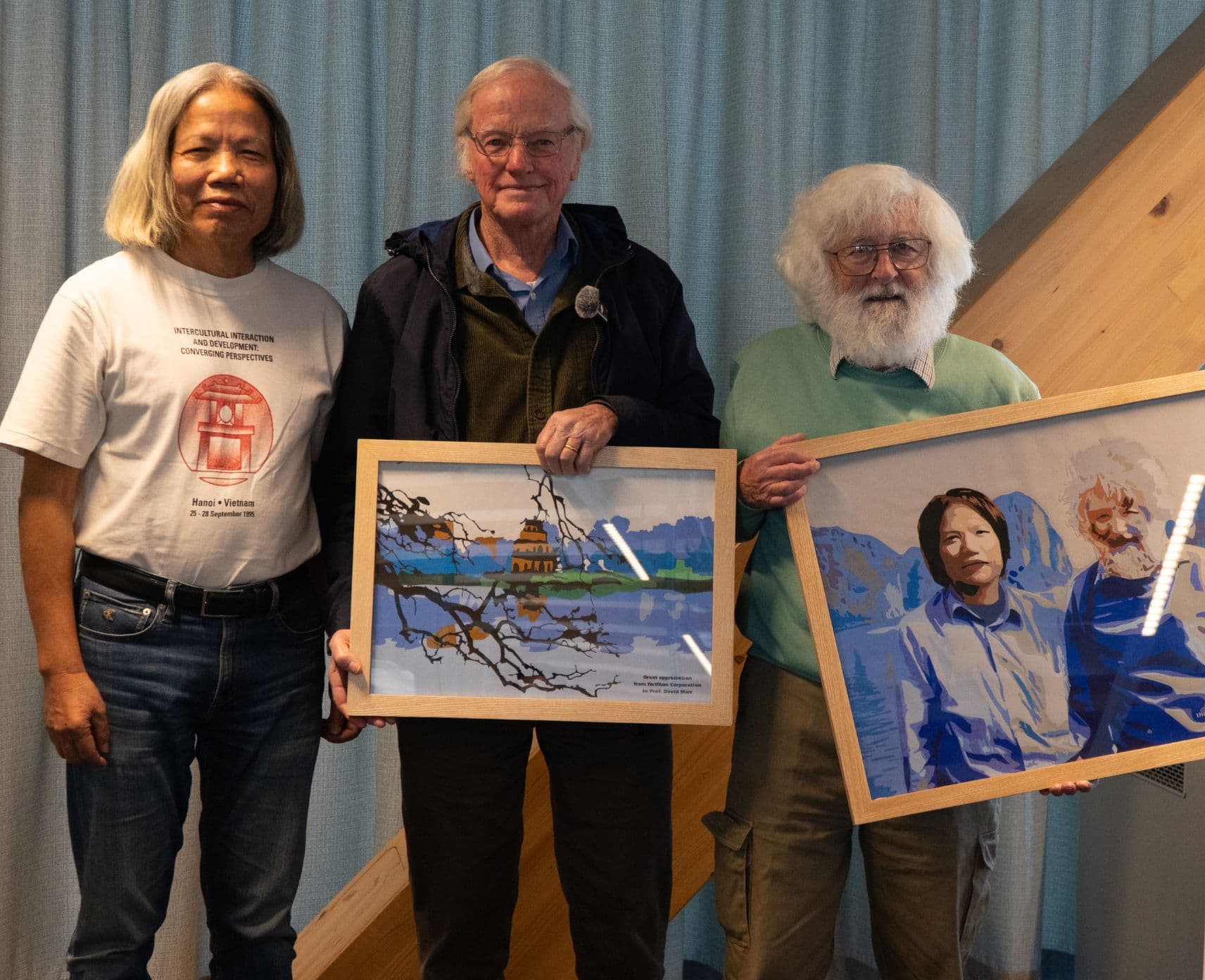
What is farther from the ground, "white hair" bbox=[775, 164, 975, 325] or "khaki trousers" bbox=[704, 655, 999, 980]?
"white hair" bbox=[775, 164, 975, 325]

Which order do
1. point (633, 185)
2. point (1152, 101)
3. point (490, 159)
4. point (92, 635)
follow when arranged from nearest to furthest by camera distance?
point (92, 635)
point (490, 159)
point (1152, 101)
point (633, 185)

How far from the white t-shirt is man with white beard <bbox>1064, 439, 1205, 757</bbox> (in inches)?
48.2

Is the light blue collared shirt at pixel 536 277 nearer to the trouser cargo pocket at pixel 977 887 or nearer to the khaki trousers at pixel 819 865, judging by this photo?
the khaki trousers at pixel 819 865

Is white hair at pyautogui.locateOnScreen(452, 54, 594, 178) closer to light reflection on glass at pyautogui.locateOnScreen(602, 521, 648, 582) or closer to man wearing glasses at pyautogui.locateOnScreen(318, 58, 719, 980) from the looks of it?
man wearing glasses at pyautogui.locateOnScreen(318, 58, 719, 980)

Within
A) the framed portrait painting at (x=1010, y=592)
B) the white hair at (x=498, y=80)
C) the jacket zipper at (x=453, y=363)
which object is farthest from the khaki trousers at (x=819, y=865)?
the white hair at (x=498, y=80)

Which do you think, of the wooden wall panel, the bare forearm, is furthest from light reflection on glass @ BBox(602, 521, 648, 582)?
the wooden wall panel

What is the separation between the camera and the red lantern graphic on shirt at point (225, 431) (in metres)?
1.58

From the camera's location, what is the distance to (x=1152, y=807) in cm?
210

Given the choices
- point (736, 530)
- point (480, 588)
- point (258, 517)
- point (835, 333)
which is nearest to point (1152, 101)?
point (835, 333)

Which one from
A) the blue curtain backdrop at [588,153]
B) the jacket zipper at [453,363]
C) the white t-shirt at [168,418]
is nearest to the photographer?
the white t-shirt at [168,418]

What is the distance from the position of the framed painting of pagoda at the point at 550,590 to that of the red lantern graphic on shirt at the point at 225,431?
20 cm

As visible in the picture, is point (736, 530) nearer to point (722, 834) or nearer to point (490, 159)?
point (722, 834)

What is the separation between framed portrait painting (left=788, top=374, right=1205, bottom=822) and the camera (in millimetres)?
1551

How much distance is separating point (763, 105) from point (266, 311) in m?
1.31
